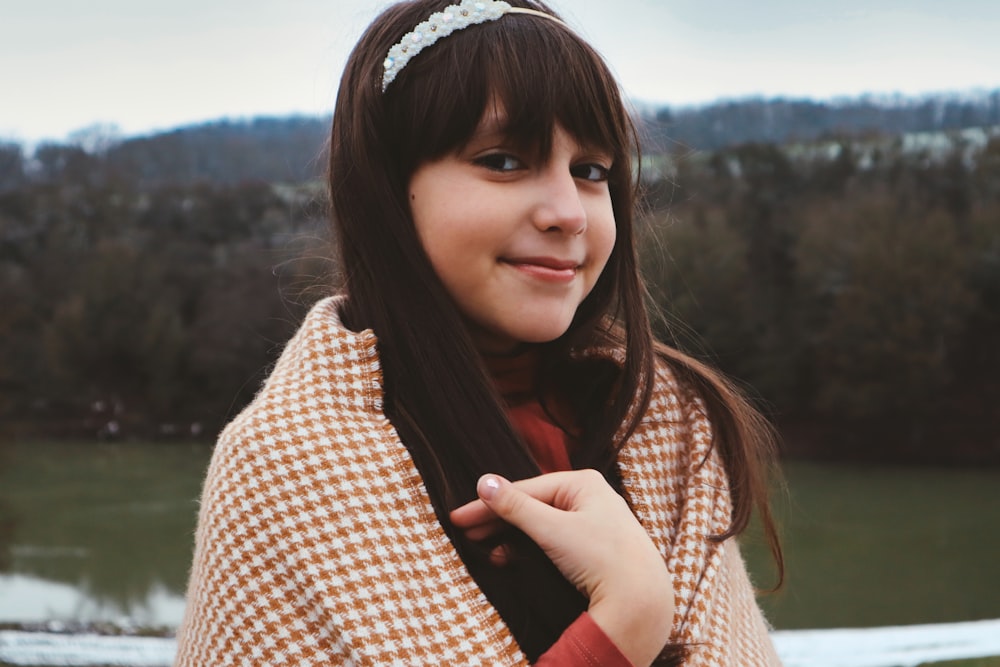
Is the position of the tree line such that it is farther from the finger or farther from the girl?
the finger

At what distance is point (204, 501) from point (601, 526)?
506mm

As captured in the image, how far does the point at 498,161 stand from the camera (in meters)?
1.27

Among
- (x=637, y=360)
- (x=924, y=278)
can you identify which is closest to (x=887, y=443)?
(x=924, y=278)

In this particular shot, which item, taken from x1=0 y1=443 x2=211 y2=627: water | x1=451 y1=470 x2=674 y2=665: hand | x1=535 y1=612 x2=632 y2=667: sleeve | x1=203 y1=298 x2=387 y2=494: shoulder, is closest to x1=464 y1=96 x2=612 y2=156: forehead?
x1=203 y1=298 x2=387 y2=494: shoulder

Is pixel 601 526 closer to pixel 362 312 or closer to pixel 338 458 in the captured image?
pixel 338 458

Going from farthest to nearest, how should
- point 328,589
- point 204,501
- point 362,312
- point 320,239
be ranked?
point 320,239 → point 362,312 → point 204,501 → point 328,589

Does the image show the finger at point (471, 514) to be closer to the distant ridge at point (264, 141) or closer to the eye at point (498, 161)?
the eye at point (498, 161)

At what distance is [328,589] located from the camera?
1.14 m

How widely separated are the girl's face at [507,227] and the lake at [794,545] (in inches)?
414

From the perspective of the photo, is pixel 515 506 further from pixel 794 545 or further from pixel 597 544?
pixel 794 545

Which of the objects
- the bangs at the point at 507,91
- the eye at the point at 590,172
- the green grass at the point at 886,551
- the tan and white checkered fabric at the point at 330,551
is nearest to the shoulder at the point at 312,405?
the tan and white checkered fabric at the point at 330,551

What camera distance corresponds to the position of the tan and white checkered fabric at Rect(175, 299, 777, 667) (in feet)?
3.73

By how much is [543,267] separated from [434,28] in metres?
0.35

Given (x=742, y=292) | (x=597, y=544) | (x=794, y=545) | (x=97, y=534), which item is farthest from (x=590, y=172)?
(x=742, y=292)
